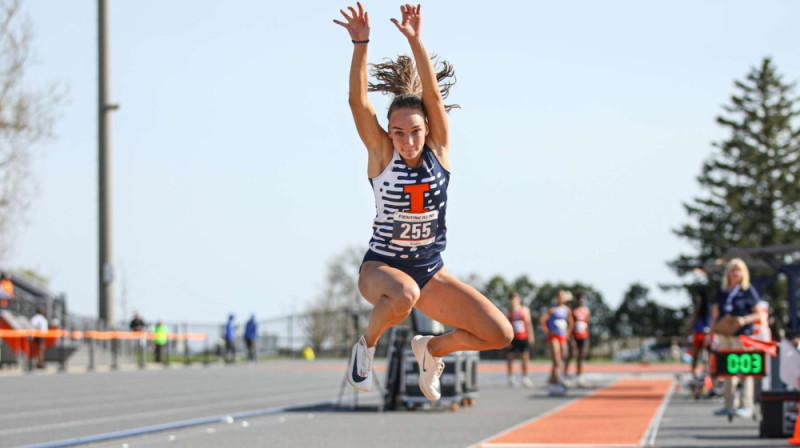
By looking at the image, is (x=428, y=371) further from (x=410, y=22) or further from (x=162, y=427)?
(x=162, y=427)

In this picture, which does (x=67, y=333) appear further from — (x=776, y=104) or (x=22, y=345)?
(x=776, y=104)

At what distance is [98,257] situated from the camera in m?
38.0

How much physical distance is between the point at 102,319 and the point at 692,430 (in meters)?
26.8

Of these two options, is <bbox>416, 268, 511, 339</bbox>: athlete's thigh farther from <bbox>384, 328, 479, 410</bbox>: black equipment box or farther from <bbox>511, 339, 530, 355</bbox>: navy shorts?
<bbox>511, 339, 530, 355</bbox>: navy shorts

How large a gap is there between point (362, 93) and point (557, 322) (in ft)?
50.1

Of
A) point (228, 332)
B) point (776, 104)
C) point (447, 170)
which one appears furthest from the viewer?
point (776, 104)

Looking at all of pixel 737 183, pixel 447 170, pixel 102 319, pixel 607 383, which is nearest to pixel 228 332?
pixel 102 319

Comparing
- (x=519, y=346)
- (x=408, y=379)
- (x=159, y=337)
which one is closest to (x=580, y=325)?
(x=519, y=346)

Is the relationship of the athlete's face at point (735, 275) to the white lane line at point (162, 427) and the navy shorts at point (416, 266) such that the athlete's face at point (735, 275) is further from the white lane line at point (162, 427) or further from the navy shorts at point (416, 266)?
the navy shorts at point (416, 266)

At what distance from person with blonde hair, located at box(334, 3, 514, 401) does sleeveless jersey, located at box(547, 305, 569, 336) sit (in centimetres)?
1466

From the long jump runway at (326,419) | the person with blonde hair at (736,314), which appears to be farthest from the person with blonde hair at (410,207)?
the person with blonde hair at (736,314)

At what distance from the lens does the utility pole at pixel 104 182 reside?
3678 centimetres

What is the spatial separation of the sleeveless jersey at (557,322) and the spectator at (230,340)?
20264 mm

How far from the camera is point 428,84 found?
725 centimetres
